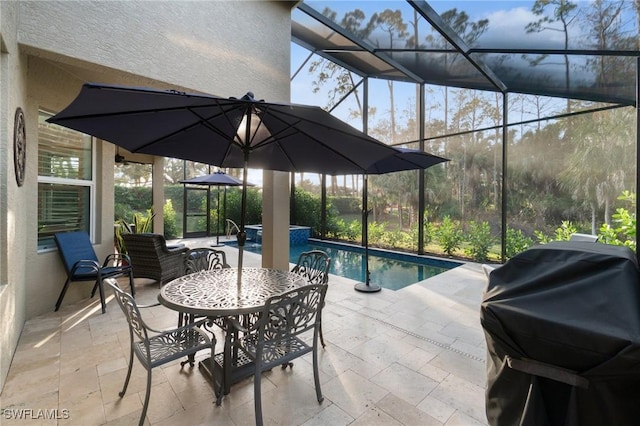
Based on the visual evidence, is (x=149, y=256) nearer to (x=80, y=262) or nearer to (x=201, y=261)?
(x=80, y=262)

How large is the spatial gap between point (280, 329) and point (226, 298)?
495 mm

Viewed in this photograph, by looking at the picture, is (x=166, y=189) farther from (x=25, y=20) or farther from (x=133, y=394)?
(x=133, y=394)

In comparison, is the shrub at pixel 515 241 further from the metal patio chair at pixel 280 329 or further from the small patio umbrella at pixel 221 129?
the metal patio chair at pixel 280 329

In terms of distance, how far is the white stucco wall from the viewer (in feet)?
8.73

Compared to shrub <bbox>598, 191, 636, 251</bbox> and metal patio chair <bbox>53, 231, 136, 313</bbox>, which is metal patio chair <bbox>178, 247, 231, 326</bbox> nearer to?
metal patio chair <bbox>53, 231, 136, 313</bbox>

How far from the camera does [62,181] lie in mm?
4266

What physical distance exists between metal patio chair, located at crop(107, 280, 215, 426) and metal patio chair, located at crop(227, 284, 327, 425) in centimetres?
30

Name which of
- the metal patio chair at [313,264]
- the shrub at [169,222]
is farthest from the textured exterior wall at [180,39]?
the shrub at [169,222]

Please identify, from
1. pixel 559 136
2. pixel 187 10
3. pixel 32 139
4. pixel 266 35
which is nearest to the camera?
pixel 32 139

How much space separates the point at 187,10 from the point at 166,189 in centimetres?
926

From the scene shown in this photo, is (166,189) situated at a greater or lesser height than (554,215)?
greater

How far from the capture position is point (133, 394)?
88.4 inches

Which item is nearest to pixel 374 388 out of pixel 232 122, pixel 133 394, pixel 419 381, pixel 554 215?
pixel 419 381

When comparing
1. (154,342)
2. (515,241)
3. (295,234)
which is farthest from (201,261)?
(295,234)
